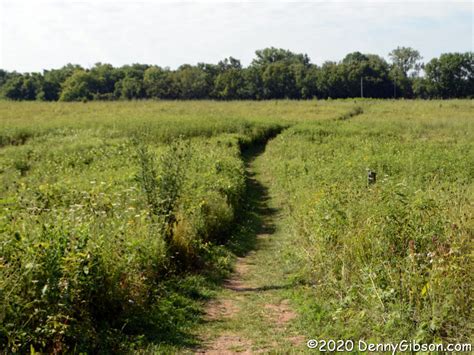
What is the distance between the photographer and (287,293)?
7.43 metres

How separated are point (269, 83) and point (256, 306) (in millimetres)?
91290

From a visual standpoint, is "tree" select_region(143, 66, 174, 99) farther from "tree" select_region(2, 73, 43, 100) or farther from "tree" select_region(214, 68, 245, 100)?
"tree" select_region(2, 73, 43, 100)

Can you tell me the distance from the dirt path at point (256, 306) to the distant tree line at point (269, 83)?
82.5 metres

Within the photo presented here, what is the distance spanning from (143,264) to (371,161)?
35.6 feet

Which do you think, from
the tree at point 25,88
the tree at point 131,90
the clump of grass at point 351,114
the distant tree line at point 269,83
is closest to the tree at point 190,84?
the distant tree line at point 269,83

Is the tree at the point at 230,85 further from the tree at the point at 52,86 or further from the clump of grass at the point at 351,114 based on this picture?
the clump of grass at the point at 351,114

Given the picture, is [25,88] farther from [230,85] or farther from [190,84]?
[230,85]

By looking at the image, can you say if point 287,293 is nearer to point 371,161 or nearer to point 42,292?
point 42,292

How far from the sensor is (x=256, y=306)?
712 centimetres

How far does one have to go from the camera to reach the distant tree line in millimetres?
91438

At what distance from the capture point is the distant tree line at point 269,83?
300 ft

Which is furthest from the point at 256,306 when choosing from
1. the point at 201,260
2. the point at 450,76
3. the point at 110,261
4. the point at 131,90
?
the point at 450,76

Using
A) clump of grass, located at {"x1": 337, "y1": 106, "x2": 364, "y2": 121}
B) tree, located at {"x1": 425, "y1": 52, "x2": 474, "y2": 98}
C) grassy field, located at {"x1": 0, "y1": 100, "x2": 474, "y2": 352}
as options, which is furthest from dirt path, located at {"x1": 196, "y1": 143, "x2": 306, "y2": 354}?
tree, located at {"x1": 425, "y1": 52, "x2": 474, "y2": 98}

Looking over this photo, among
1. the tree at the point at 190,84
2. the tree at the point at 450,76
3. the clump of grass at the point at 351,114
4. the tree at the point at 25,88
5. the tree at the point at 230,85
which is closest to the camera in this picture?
the clump of grass at the point at 351,114
